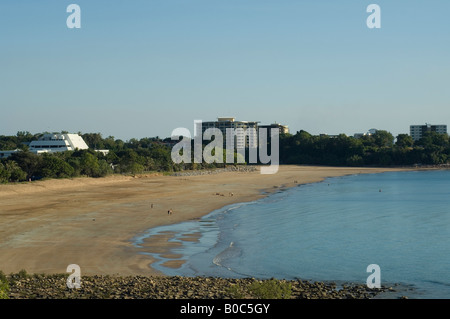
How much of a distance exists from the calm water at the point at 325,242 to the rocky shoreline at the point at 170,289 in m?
2.85

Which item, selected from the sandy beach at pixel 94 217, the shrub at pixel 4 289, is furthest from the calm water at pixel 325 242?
the shrub at pixel 4 289

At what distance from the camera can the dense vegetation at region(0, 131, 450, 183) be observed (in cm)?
7944

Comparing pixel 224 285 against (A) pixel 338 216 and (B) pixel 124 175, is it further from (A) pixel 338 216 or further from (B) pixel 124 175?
(B) pixel 124 175

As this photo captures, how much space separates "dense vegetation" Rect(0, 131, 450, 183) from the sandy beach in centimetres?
429

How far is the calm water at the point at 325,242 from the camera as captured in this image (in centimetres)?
2725

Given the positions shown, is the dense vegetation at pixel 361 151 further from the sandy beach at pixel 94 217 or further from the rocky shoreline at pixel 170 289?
the rocky shoreline at pixel 170 289

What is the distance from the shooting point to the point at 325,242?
122 feet

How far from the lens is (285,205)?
60938 mm

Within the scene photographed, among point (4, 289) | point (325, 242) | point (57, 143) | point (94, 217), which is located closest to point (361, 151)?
point (57, 143)

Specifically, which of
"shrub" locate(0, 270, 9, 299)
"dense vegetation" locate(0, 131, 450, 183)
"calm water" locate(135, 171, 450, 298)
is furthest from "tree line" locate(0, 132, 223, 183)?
"shrub" locate(0, 270, 9, 299)

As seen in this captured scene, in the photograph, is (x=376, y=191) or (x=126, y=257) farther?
(x=376, y=191)
